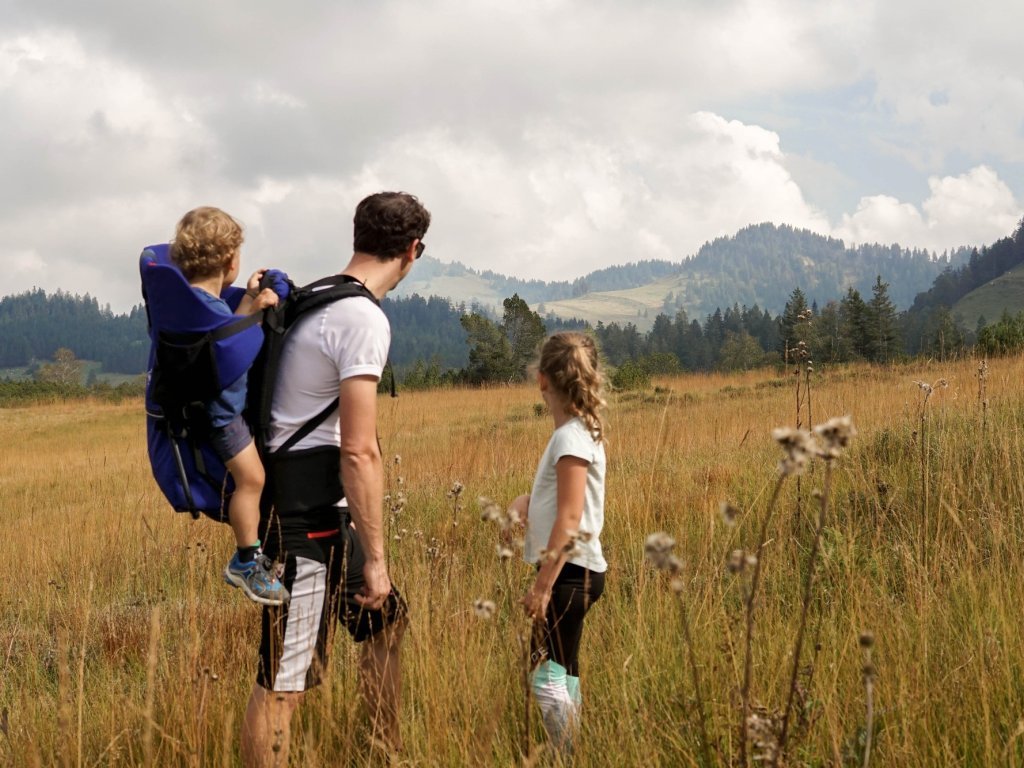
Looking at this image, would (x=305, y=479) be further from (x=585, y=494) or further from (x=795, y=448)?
(x=795, y=448)

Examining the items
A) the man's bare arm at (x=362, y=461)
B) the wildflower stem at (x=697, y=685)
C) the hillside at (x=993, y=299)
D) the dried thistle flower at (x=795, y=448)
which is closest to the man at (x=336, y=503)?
the man's bare arm at (x=362, y=461)

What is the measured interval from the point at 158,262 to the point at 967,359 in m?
12.1

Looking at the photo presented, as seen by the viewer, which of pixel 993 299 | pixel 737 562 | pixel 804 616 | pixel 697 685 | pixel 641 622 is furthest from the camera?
pixel 993 299

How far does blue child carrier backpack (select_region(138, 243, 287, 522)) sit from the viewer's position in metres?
2.34

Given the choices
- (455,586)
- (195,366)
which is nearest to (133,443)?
(455,586)

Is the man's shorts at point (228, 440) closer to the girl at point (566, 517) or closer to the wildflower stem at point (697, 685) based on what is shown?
the girl at point (566, 517)

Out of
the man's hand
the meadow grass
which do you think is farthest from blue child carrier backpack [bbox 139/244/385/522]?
the meadow grass

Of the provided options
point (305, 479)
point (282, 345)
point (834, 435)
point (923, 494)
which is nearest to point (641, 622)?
point (305, 479)

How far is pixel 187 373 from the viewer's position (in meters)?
2.35

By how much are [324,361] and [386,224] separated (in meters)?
0.49

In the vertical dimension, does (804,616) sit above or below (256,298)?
below

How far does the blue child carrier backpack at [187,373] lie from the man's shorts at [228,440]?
31mm

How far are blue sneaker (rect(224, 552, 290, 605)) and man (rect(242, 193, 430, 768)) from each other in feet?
0.13

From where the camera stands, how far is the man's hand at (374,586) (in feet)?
7.94
